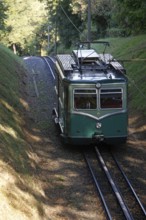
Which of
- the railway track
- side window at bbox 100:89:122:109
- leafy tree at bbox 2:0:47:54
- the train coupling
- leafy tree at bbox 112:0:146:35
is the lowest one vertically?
leafy tree at bbox 2:0:47:54

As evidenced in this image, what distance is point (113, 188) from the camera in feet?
48.9

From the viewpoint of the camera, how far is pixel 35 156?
17.7 m

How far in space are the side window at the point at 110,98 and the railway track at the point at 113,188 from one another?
6.45ft

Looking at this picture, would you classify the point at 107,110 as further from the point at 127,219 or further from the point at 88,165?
the point at 127,219

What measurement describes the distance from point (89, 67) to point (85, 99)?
6.52 feet

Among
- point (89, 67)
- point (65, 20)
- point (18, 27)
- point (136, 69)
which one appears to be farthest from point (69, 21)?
point (89, 67)

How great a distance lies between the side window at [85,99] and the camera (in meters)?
18.2

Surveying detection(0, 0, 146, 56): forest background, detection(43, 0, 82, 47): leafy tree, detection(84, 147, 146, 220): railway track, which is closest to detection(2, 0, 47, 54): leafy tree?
detection(0, 0, 146, 56): forest background

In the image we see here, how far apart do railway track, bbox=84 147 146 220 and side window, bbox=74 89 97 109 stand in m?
1.95

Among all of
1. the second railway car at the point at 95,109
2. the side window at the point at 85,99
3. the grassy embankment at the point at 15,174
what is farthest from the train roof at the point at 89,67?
the grassy embankment at the point at 15,174

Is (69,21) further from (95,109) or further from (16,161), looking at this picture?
(16,161)

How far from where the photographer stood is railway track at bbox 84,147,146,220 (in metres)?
13.3

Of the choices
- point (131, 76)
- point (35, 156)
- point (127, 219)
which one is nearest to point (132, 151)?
point (35, 156)

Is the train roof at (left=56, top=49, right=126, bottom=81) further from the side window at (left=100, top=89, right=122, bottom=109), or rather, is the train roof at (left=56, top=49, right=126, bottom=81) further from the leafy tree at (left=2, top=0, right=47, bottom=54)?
the leafy tree at (left=2, top=0, right=47, bottom=54)
